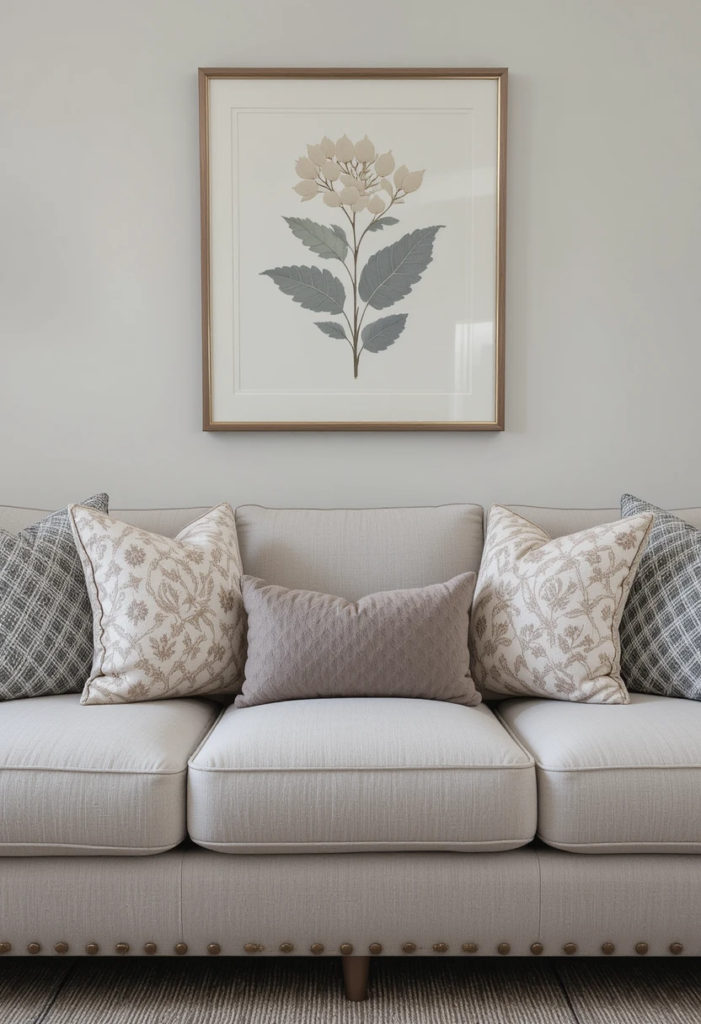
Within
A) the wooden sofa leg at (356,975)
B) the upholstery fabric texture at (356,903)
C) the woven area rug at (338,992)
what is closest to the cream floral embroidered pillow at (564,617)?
the upholstery fabric texture at (356,903)

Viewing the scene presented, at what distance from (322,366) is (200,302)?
1.31ft

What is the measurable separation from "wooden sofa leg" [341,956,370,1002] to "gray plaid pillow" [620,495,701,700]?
0.83 metres

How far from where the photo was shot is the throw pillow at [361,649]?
172 cm

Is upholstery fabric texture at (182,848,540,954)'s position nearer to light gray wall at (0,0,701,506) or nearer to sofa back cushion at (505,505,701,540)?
sofa back cushion at (505,505,701,540)

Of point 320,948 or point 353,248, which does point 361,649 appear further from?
point 353,248

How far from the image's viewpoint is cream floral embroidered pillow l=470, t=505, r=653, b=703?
1758mm

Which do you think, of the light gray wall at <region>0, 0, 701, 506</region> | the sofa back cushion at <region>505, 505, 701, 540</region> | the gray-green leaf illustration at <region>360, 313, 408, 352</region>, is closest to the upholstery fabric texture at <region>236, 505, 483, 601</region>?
the sofa back cushion at <region>505, 505, 701, 540</region>

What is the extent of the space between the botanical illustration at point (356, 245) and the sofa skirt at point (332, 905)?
56.0 inches

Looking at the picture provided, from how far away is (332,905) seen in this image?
57.8 inches

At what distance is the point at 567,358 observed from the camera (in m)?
2.38

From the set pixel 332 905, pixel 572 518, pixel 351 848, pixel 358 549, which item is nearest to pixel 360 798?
pixel 351 848

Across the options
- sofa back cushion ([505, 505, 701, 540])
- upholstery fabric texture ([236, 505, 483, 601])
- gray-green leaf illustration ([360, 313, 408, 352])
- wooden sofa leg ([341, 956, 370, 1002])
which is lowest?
wooden sofa leg ([341, 956, 370, 1002])

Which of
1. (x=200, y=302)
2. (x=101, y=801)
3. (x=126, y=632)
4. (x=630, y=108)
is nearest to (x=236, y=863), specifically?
(x=101, y=801)

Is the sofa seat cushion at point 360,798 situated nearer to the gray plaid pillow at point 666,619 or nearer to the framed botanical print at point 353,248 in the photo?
the gray plaid pillow at point 666,619
